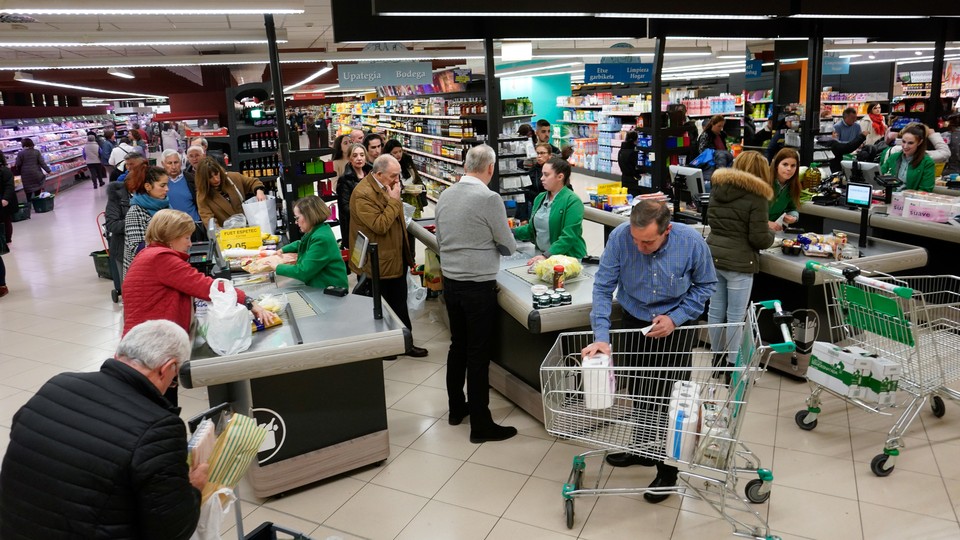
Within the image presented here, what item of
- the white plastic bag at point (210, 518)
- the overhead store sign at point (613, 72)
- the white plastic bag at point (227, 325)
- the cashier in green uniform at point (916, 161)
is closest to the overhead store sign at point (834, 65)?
the overhead store sign at point (613, 72)

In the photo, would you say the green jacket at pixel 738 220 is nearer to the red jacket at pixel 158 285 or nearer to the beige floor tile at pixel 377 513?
the beige floor tile at pixel 377 513

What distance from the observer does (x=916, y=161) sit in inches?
255

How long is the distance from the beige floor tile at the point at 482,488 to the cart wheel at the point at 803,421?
6.11 ft

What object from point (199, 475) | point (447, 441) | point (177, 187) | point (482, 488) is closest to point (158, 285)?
point (199, 475)

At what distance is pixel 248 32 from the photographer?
894 cm

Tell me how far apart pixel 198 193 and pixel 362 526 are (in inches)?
166

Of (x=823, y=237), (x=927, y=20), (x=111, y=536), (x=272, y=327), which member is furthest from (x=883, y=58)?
(x=111, y=536)

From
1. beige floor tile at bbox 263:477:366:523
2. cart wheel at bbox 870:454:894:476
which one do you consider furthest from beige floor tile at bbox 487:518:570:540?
cart wheel at bbox 870:454:894:476

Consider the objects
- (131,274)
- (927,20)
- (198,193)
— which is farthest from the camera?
(927,20)

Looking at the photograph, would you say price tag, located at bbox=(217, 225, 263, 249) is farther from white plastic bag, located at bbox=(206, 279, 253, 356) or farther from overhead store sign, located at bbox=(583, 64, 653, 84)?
overhead store sign, located at bbox=(583, 64, 653, 84)

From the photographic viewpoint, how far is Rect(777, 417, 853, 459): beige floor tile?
13.3 feet

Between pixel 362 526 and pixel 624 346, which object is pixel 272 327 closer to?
pixel 362 526

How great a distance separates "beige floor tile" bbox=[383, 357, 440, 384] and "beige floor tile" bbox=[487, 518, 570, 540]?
Result: 2043mm

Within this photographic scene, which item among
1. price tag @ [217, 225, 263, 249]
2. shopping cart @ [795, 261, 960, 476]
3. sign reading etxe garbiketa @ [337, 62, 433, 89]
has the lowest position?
shopping cart @ [795, 261, 960, 476]
